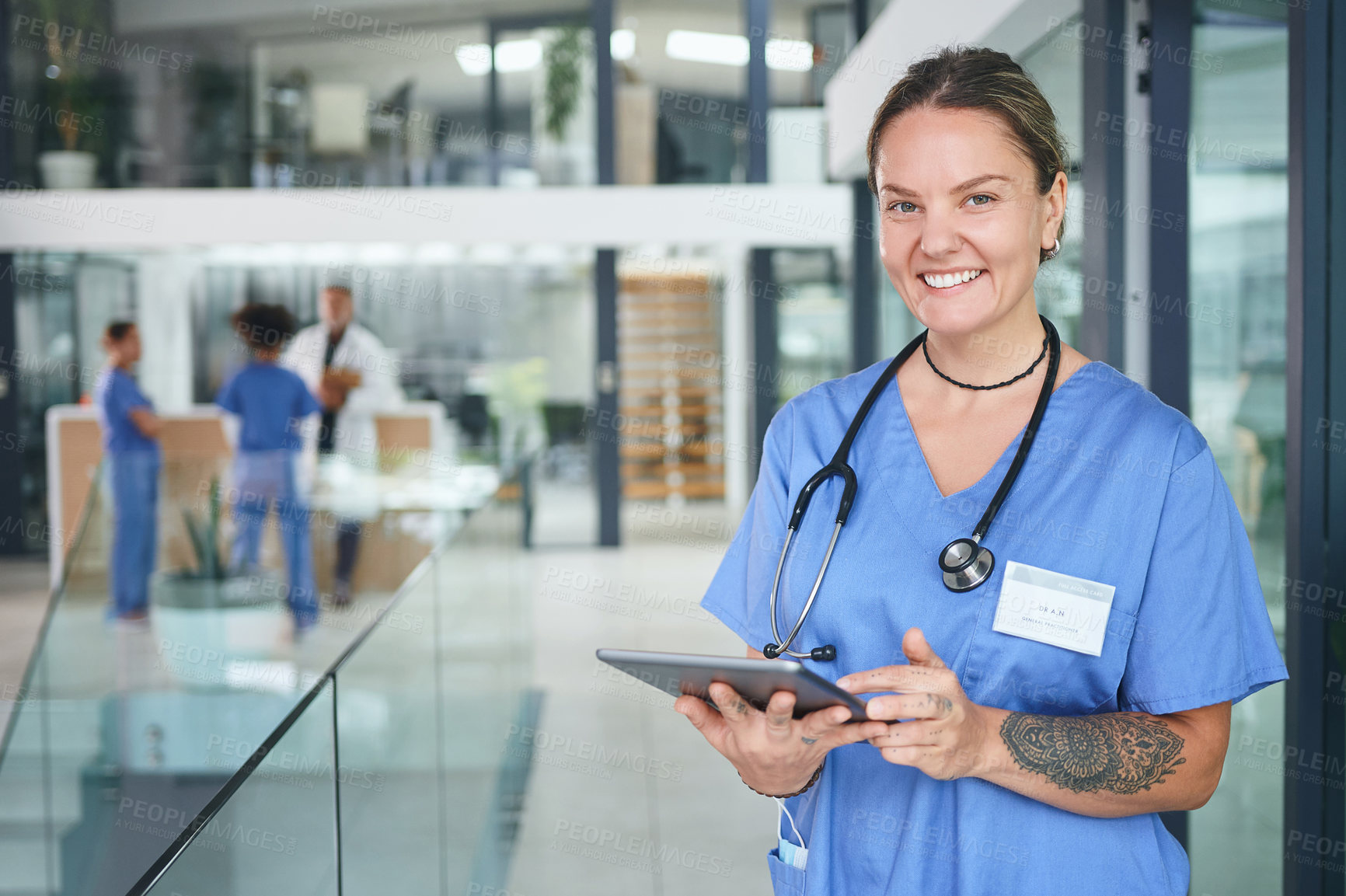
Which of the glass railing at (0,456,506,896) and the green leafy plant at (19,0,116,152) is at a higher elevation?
the green leafy plant at (19,0,116,152)

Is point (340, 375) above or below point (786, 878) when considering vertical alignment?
above

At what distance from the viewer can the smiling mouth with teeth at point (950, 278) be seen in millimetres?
1221

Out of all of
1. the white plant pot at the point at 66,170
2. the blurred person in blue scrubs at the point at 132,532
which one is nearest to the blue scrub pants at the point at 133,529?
the blurred person in blue scrubs at the point at 132,532

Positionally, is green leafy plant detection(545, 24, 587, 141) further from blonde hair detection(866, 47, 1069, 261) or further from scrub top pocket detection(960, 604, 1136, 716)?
scrub top pocket detection(960, 604, 1136, 716)

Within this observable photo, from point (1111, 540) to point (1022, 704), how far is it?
21cm

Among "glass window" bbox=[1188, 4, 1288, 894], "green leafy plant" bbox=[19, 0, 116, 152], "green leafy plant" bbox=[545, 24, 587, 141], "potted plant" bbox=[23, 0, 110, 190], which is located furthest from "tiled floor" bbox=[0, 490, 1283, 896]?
"green leafy plant" bbox=[545, 24, 587, 141]

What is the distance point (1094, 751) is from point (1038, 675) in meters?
0.10

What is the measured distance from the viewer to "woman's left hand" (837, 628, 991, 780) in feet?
3.50

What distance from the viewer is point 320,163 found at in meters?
8.34

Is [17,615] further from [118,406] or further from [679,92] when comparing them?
[679,92]

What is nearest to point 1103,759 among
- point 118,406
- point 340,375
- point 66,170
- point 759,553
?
point 759,553

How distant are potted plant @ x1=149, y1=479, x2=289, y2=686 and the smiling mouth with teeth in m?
4.19

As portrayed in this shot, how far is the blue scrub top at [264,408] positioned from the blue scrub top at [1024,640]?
4.55 meters

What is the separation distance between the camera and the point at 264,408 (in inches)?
213
